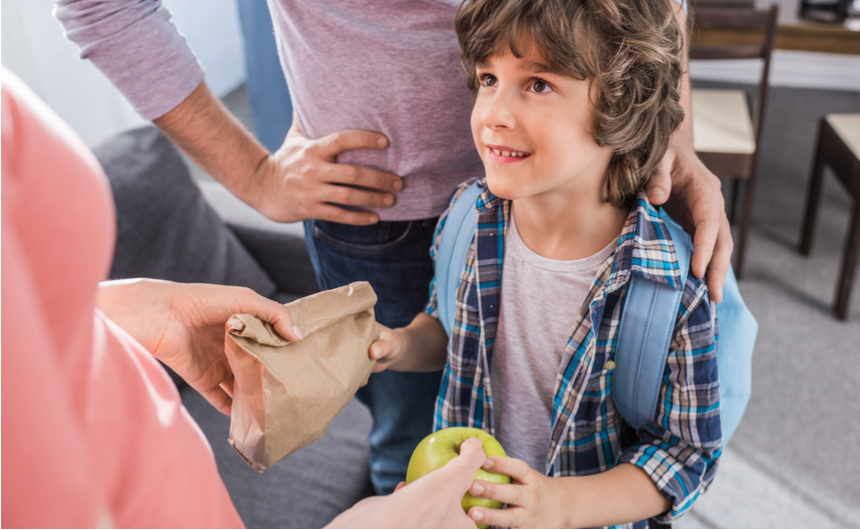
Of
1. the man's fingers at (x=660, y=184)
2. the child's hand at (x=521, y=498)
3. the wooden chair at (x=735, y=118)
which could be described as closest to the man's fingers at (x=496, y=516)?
the child's hand at (x=521, y=498)

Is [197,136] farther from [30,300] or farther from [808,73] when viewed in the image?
[808,73]

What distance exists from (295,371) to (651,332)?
Answer: 0.43 meters

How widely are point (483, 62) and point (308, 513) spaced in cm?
101

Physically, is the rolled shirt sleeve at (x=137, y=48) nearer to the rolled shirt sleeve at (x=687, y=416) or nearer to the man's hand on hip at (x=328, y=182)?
the man's hand on hip at (x=328, y=182)

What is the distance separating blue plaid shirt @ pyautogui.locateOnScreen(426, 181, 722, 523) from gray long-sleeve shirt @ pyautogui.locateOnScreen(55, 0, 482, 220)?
9cm

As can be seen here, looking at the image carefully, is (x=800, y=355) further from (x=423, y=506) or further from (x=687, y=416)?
(x=423, y=506)

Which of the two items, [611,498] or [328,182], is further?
[328,182]

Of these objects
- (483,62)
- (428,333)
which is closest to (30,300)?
(483,62)

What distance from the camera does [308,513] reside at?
4.33 feet

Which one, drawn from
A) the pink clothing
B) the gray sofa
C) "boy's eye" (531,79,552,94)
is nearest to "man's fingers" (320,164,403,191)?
"boy's eye" (531,79,552,94)

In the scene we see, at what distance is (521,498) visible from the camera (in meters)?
0.73

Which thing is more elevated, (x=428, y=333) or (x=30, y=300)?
(x=30, y=300)

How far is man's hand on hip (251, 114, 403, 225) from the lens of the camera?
3.22ft

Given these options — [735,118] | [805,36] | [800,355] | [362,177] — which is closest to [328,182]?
[362,177]
